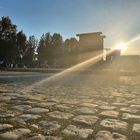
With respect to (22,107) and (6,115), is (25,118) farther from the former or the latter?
(22,107)

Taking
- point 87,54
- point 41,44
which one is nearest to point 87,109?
point 87,54

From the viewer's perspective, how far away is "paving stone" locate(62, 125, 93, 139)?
8.69ft

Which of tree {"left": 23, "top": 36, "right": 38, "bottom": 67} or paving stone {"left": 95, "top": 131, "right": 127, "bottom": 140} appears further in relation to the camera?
tree {"left": 23, "top": 36, "right": 38, "bottom": 67}

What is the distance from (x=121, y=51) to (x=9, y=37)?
18.0 m

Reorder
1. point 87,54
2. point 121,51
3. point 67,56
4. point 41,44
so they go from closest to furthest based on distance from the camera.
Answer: point 87,54, point 121,51, point 67,56, point 41,44

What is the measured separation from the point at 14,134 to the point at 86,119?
119 cm

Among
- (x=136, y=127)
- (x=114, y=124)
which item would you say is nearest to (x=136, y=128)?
(x=136, y=127)

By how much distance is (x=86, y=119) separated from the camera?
339 cm

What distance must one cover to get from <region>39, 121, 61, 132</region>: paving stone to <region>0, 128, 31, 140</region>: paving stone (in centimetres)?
27

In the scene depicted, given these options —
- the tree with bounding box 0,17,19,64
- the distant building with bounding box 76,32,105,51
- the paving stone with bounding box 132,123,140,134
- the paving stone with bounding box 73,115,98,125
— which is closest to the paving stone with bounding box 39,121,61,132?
the paving stone with bounding box 73,115,98,125

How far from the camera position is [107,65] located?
2667 cm

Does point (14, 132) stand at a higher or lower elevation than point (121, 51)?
lower

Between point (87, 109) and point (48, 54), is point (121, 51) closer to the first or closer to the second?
point (48, 54)

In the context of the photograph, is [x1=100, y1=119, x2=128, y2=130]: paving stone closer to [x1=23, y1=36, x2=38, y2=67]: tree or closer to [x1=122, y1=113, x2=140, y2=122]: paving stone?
[x1=122, y1=113, x2=140, y2=122]: paving stone
